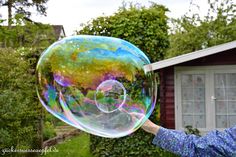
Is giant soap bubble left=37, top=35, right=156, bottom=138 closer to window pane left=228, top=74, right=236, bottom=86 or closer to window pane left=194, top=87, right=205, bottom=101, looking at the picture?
window pane left=194, top=87, right=205, bottom=101

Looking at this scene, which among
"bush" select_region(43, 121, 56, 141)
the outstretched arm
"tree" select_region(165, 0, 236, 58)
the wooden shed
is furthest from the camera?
"tree" select_region(165, 0, 236, 58)

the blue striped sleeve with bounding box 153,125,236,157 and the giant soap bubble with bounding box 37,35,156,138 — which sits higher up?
the giant soap bubble with bounding box 37,35,156,138

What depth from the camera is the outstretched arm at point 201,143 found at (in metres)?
1.89

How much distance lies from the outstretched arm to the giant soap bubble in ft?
3.47

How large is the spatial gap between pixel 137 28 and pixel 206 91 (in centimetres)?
190

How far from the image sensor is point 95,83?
3.33 meters

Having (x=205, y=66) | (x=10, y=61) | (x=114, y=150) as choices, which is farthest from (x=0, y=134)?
(x=205, y=66)

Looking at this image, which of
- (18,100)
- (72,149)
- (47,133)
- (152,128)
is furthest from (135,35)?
(152,128)

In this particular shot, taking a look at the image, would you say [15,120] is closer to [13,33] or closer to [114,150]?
[13,33]

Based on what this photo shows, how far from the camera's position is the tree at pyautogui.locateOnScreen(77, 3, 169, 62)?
8.24 m

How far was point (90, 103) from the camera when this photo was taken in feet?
10.6

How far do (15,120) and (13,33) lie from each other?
5.35 feet

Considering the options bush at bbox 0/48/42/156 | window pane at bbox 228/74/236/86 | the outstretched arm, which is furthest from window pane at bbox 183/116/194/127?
the outstretched arm

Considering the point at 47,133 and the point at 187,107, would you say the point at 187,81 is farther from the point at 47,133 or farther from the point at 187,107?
the point at 47,133
